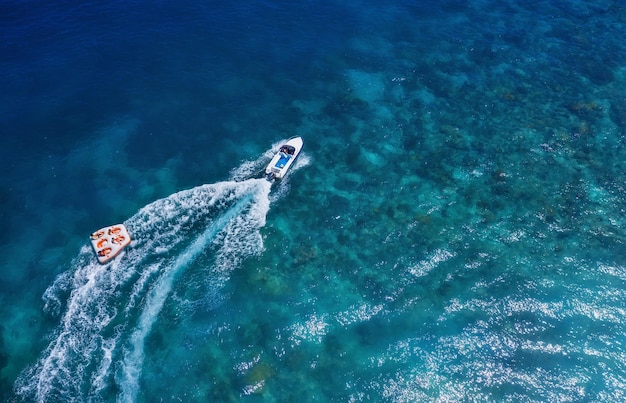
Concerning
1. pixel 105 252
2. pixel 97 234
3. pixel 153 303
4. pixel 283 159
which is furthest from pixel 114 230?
pixel 283 159

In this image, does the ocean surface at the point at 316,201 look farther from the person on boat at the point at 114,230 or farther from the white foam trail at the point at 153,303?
the person on boat at the point at 114,230

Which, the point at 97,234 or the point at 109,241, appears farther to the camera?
the point at 97,234

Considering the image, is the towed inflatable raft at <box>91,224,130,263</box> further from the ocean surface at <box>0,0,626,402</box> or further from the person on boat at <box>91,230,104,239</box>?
the ocean surface at <box>0,0,626,402</box>

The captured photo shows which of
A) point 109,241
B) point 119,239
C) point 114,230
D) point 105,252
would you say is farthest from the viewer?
point 114,230

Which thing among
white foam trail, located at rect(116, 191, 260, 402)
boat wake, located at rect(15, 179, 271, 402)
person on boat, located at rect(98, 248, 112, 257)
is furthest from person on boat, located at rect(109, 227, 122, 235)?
white foam trail, located at rect(116, 191, 260, 402)

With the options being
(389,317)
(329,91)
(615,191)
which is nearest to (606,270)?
(615,191)

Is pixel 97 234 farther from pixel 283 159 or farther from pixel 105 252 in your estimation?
pixel 283 159

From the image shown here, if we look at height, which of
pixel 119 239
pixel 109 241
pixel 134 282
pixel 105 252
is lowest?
pixel 134 282

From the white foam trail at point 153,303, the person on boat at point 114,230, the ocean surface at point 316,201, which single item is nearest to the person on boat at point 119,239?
the person on boat at point 114,230

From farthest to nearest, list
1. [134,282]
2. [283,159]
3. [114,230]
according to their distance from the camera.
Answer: [283,159], [114,230], [134,282]
